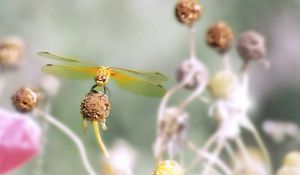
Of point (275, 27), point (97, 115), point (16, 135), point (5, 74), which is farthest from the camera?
point (275, 27)

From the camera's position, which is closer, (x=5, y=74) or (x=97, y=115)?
(x=97, y=115)

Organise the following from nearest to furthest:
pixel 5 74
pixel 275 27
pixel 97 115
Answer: pixel 97 115 → pixel 5 74 → pixel 275 27

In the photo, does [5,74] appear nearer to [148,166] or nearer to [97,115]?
[148,166]

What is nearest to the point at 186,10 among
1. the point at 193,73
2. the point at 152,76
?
the point at 152,76

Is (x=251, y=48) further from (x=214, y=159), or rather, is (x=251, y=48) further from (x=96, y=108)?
(x=96, y=108)

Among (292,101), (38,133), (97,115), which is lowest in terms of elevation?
(97,115)

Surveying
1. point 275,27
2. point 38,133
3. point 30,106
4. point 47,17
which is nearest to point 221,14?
point 275,27

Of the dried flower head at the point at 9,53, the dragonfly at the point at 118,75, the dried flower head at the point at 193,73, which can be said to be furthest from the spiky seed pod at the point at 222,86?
the dragonfly at the point at 118,75
